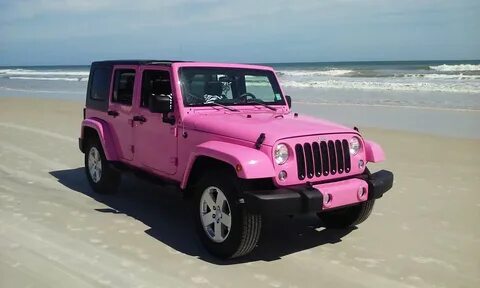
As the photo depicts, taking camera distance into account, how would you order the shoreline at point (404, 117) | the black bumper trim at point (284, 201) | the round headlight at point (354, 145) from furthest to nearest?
the shoreline at point (404, 117), the round headlight at point (354, 145), the black bumper trim at point (284, 201)

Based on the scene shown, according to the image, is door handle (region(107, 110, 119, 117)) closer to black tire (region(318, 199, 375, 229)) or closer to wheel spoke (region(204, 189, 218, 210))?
wheel spoke (region(204, 189, 218, 210))

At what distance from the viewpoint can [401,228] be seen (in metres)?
5.25

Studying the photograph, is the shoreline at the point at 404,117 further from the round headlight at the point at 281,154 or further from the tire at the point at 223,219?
the tire at the point at 223,219

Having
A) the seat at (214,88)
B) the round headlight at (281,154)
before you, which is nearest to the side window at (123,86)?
the seat at (214,88)

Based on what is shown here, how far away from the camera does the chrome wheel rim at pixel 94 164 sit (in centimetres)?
659

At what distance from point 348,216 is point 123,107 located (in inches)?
120

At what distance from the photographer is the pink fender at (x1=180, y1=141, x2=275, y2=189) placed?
3.91 metres

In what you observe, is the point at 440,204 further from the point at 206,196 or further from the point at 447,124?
the point at 447,124

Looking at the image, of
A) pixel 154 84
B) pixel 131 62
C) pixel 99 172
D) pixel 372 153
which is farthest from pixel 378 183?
pixel 99 172

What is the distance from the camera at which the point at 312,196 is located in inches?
157

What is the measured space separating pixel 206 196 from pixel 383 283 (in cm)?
169

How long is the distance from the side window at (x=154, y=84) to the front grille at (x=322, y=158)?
1.83m

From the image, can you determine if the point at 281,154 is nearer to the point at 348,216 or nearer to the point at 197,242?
the point at 197,242

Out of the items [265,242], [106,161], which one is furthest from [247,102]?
[106,161]
